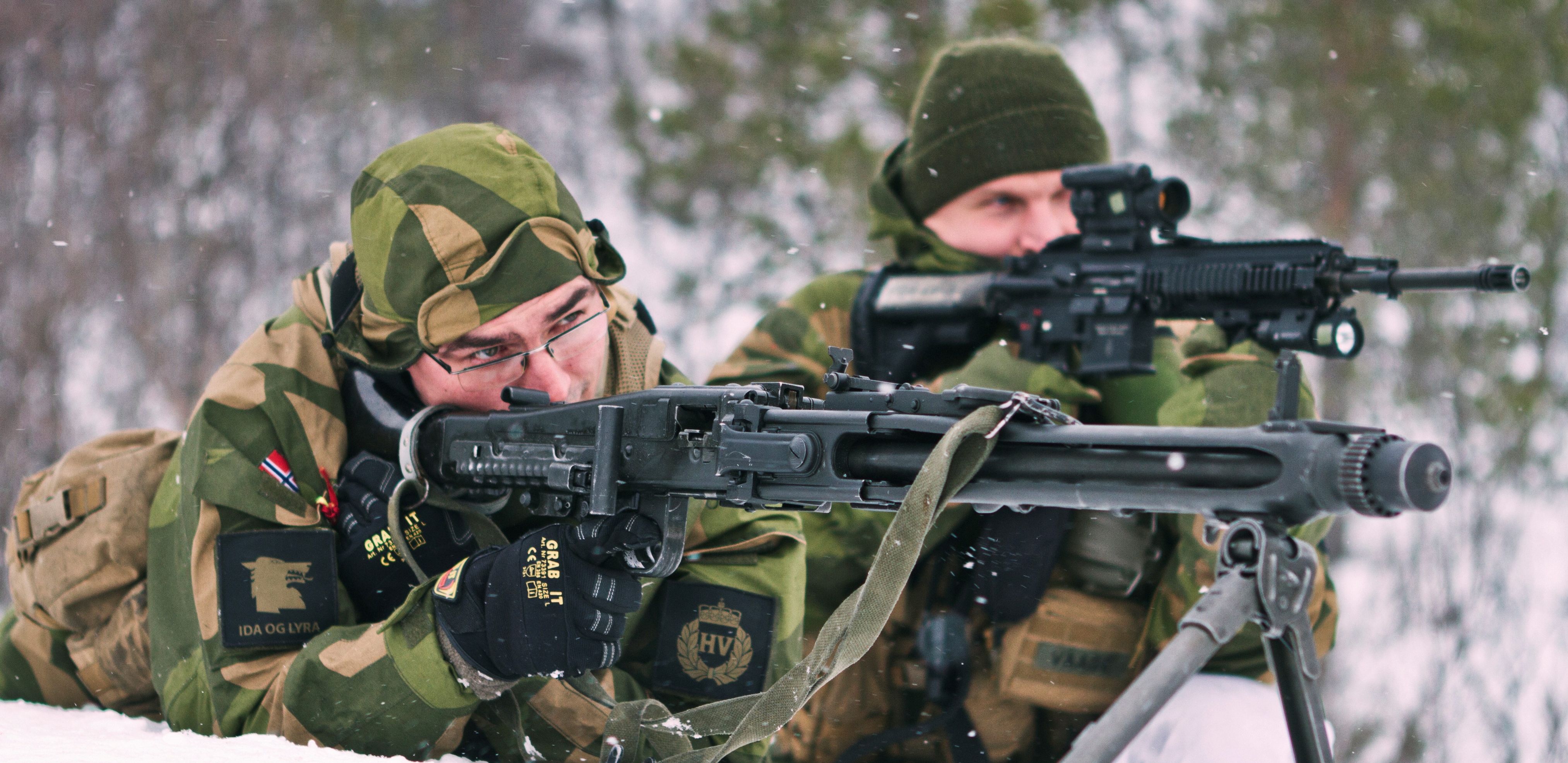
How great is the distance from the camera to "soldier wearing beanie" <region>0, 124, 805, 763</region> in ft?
6.75

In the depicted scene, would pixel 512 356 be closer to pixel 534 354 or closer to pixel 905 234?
A: pixel 534 354

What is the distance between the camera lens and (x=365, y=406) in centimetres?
240

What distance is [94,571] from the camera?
8.22 feet

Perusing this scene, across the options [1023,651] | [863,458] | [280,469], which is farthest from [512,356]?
[1023,651]

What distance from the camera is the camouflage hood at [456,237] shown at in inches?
84.2

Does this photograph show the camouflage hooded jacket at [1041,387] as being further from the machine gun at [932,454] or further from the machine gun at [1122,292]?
the machine gun at [932,454]

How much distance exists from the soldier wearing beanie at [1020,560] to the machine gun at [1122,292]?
0.24 feet

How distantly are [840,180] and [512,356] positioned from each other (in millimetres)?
5457

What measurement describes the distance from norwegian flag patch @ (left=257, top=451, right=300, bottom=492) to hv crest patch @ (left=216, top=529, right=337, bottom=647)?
89mm

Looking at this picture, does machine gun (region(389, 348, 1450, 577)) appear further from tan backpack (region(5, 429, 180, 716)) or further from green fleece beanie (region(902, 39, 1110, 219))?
green fleece beanie (region(902, 39, 1110, 219))

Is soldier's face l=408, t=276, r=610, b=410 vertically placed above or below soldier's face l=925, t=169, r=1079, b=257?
below

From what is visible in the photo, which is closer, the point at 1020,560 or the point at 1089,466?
the point at 1089,466

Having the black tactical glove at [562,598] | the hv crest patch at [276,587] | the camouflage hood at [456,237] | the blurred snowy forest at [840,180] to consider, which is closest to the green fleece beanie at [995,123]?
the camouflage hood at [456,237]

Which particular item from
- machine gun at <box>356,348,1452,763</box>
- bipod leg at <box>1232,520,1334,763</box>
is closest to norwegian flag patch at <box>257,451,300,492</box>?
machine gun at <box>356,348,1452,763</box>
